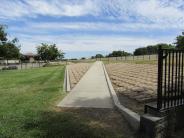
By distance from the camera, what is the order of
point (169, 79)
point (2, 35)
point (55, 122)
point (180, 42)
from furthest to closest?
point (2, 35) → point (180, 42) → point (55, 122) → point (169, 79)

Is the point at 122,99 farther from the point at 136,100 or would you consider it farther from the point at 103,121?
the point at 103,121

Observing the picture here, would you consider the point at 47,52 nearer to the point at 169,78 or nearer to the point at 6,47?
the point at 6,47

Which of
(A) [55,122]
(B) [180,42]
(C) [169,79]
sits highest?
(B) [180,42]

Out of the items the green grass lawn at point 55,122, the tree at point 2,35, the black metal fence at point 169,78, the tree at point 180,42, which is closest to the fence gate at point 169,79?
the black metal fence at point 169,78

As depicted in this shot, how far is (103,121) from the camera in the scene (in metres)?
6.41

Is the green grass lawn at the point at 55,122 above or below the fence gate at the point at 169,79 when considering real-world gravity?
below

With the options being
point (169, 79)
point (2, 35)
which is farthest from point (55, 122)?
point (2, 35)

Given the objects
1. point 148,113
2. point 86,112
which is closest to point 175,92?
point 148,113

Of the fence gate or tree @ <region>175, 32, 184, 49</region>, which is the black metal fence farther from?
tree @ <region>175, 32, 184, 49</region>

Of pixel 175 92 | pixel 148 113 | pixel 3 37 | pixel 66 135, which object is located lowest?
pixel 66 135

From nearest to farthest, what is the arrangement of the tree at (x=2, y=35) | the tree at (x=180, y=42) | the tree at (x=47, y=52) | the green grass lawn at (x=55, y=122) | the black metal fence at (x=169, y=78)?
the black metal fence at (x=169, y=78)
the green grass lawn at (x=55, y=122)
the tree at (x=180, y=42)
the tree at (x=2, y=35)
the tree at (x=47, y=52)

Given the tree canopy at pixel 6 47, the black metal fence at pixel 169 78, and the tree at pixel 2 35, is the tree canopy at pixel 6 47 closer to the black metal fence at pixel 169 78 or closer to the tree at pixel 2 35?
the tree at pixel 2 35

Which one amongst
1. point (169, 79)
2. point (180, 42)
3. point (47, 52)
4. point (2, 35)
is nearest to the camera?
point (169, 79)

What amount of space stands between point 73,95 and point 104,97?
120cm
